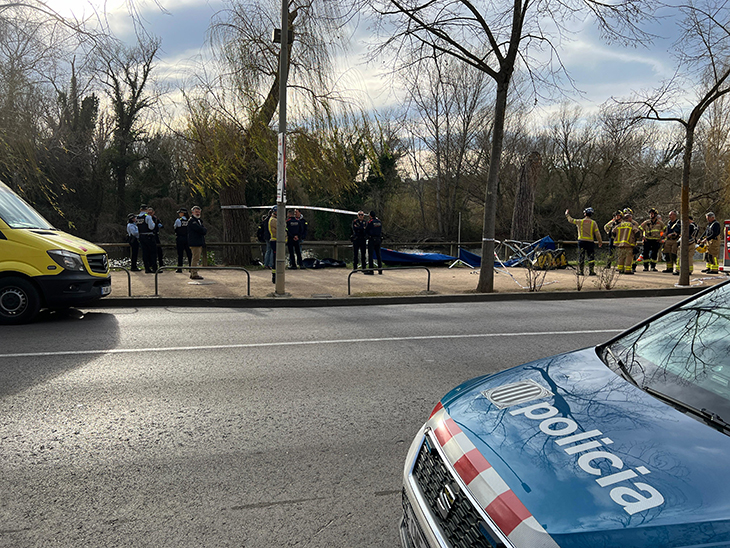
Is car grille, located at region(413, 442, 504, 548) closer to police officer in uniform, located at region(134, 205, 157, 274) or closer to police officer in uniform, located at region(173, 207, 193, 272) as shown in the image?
police officer in uniform, located at region(173, 207, 193, 272)

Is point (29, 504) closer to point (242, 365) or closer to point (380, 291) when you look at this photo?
point (242, 365)

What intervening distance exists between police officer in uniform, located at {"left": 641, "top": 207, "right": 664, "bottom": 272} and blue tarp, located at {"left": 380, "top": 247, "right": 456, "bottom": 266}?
7099mm

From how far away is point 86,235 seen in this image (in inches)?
1567

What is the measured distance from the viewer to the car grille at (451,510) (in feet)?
5.82

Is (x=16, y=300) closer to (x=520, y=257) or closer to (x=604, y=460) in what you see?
(x=604, y=460)

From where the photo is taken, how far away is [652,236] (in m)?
18.9

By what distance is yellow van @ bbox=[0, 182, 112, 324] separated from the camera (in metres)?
8.46

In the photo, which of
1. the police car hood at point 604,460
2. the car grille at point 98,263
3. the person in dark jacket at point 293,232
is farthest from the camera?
the person in dark jacket at point 293,232

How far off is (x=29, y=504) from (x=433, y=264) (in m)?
18.7

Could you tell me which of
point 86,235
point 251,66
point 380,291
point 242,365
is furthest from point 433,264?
point 86,235

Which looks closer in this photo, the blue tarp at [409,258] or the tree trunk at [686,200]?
the tree trunk at [686,200]

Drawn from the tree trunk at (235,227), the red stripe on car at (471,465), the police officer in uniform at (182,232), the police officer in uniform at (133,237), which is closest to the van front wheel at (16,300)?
the police officer in uniform at (182,232)

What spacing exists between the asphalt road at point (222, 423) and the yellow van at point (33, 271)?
0.42 m

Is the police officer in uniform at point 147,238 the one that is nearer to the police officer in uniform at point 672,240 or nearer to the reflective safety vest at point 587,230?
the reflective safety vest at point 587,230
